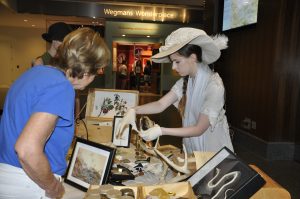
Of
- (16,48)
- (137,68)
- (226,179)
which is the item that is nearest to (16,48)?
(16,48)

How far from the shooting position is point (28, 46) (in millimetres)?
14703

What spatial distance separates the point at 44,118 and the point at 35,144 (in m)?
0.08

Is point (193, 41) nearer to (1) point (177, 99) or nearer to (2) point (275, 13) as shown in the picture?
(1) point (177, 99)

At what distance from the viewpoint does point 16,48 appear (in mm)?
14703

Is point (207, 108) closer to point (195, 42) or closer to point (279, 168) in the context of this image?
point (195, 42)

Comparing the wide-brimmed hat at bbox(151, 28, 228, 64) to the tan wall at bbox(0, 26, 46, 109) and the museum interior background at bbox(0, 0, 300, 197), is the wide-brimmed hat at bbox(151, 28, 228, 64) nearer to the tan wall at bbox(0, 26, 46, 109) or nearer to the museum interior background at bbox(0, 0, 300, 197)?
the museum interior background at bbox(0, 0, 300, 197)

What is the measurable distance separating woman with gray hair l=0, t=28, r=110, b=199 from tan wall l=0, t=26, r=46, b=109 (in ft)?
47.3

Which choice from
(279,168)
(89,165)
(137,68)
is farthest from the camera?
(137,68)

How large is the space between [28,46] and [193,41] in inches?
568

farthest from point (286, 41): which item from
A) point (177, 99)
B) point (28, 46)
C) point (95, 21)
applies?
point (28, 46)

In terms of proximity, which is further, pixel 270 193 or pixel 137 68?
pixel 137 68

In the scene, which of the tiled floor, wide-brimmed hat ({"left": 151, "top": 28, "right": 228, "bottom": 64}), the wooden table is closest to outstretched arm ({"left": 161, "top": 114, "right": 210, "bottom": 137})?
wide-brimmed hat ({"left": 151, "top": 28, "right": 228, "bottom": 64})

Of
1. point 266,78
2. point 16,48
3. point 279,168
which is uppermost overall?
point 16,48

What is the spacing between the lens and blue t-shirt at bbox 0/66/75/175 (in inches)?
37.4
